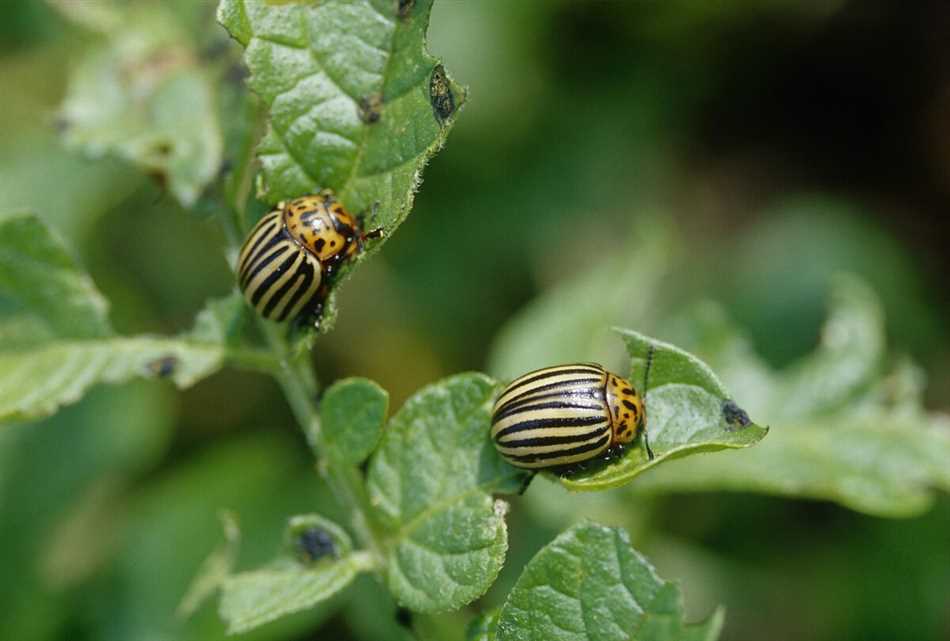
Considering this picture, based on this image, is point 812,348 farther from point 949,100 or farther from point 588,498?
point 588,498

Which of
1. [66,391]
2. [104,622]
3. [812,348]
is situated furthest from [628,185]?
[66,391]

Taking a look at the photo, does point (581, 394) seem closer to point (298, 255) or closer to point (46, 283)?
point (298, 255)

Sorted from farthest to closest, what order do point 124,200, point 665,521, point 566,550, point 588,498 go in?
1. point 124,200
2. point 665,521
3. point 588,498
4. point 566,550

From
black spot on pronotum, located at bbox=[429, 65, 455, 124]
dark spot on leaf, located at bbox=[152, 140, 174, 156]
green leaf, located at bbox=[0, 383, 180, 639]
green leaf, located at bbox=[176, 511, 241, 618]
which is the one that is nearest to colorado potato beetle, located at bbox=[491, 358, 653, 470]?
black spot on pronotum, located at bbox=[429, 65, 455, 124]

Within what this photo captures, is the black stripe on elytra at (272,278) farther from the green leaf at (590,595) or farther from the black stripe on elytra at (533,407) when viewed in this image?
the green leaf at (590,595)

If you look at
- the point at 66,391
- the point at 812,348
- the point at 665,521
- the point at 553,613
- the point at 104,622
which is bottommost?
the point at 104,622

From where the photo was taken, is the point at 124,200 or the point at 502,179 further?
the point at 502,179

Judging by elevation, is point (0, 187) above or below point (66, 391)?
below
